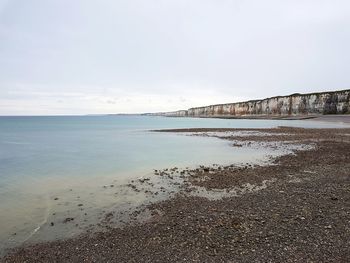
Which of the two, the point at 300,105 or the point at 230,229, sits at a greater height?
the point at 300,105

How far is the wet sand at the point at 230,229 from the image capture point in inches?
256

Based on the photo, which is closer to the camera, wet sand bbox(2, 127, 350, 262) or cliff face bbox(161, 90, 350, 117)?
wet sand bbox(2, 127, 350, 262)

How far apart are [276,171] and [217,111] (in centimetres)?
15937

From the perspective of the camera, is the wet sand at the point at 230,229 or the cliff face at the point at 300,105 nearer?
the wet sand at the point at 230,229

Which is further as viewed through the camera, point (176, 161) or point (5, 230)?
point (176, 161)

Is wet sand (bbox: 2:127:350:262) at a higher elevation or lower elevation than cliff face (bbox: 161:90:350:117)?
lower

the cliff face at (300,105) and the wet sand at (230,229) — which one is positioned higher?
the cliff face at (300,105)

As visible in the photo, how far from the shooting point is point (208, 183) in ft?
44.1

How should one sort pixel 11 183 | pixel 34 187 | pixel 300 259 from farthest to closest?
pixel 11 183 → pixel 34 187 → pixel 300 259

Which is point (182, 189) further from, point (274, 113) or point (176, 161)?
point (274, 113)

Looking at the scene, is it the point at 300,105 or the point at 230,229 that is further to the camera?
the point at 300,105

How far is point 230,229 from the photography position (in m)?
A: 7.75

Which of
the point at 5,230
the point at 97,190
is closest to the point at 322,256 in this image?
the point at 5,230

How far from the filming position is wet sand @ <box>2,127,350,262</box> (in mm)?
6504
